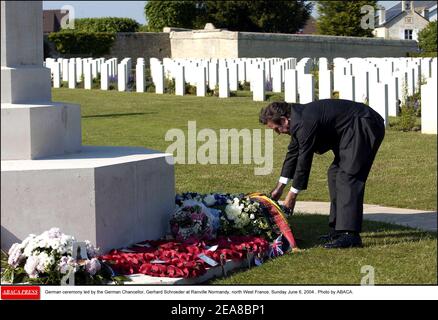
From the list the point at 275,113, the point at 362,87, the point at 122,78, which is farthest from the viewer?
the point at 122,78

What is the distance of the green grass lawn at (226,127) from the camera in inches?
375

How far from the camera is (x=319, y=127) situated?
21.0 feet

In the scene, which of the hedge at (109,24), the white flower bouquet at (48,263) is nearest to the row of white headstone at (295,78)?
the white flower bouquet at (48,263)

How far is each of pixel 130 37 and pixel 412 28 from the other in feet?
69.5

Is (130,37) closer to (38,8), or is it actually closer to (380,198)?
(380,198)

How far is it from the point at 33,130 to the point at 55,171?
51 centimetres

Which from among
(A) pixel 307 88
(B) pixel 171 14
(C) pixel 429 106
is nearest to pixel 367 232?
(C) pixel 429 106

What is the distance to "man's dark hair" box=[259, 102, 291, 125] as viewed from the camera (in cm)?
636

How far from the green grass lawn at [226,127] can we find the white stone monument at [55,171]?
8.92ft

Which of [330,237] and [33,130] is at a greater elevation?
[33,130]

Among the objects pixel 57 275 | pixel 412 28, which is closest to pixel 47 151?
pixel 57 275

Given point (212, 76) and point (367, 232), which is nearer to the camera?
point (367, 232)

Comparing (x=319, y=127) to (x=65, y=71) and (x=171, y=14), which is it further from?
(x=171, y=14)

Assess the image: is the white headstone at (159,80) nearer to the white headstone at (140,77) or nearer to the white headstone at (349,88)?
the white headstone at (140,77)
